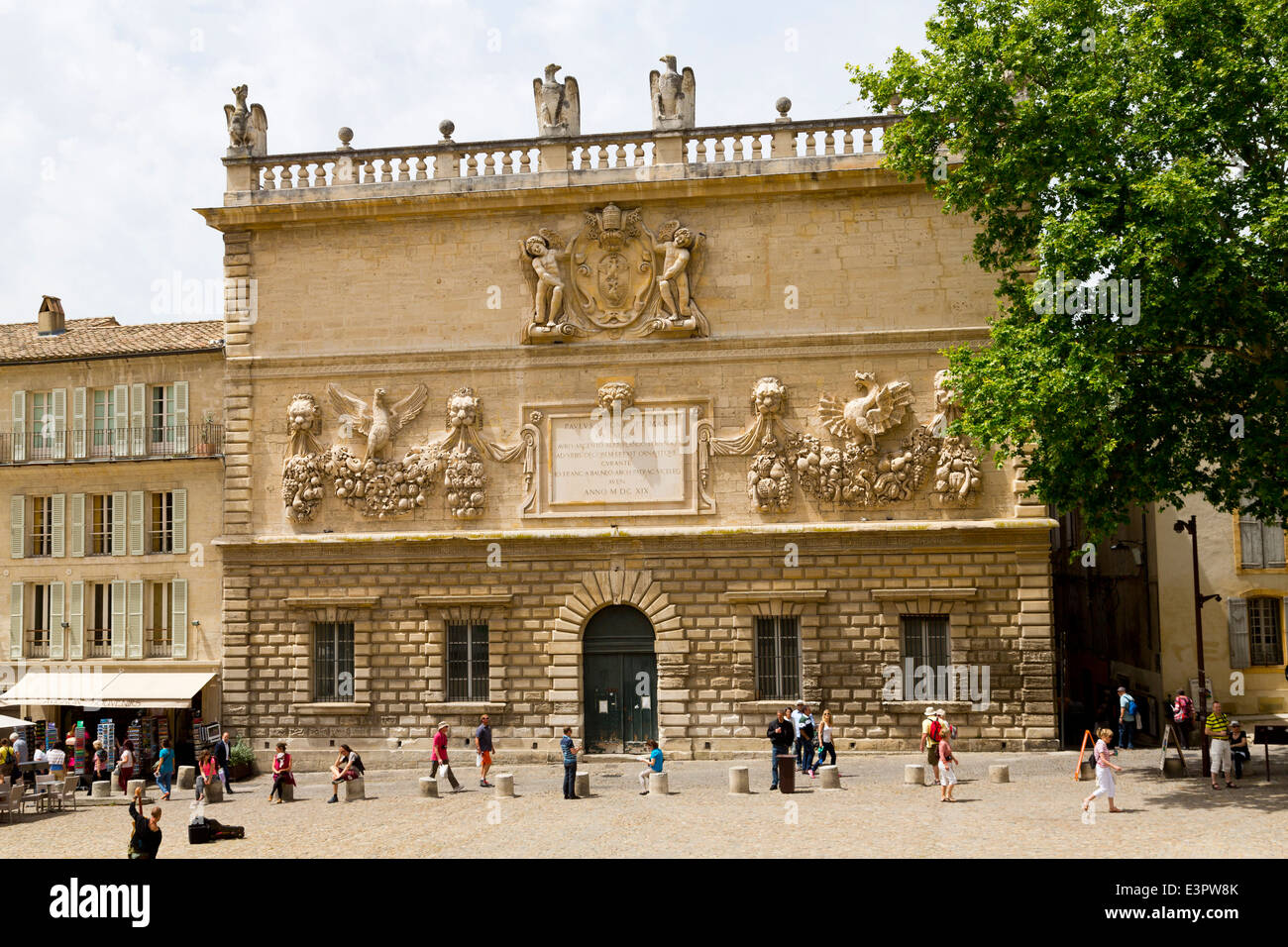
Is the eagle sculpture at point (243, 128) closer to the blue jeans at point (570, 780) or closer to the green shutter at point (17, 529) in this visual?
the green shutter at point (17, 529)

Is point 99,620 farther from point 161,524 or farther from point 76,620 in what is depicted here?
point 161,524

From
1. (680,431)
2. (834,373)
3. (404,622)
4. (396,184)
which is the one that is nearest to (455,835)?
(404,622)

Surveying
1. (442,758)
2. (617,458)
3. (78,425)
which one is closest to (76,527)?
(78,425)

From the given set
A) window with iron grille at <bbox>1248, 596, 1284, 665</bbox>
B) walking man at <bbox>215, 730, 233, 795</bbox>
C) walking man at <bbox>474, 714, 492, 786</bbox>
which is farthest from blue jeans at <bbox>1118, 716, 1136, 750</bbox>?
walking man at <bbox>215, 730, 233, 795</bbox>

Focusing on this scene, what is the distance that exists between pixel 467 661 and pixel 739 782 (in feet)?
25.2

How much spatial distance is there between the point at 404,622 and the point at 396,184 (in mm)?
9752

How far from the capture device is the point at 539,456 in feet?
88.6

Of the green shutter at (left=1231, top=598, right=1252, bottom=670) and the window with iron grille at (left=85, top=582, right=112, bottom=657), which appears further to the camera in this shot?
the window with iron grille at (left=85, top=582, right=112, bottom=657)

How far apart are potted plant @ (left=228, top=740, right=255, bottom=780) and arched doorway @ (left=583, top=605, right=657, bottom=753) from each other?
7.43 meters

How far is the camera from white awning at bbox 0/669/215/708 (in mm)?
29219

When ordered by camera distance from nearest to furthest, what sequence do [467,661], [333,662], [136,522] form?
[467,661] < [333,662] < [136,522]

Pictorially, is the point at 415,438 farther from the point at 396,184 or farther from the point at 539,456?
the point at 396,184

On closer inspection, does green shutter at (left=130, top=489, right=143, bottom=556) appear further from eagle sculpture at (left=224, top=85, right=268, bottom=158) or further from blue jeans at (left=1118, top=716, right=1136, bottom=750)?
blue jeans at (left=1118, top=716, right=1136, bottom=750)

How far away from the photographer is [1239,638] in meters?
28.3
